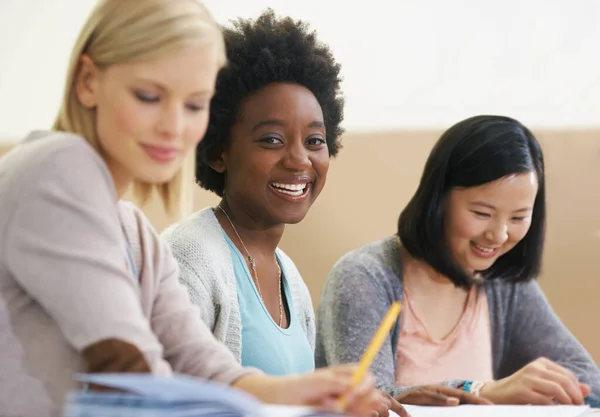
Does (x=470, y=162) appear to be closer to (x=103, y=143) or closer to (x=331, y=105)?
(x=331, y=105)

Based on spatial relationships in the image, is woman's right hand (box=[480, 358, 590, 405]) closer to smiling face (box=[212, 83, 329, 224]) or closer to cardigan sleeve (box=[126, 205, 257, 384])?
smiling face (box=[212, 83, 329, 224])

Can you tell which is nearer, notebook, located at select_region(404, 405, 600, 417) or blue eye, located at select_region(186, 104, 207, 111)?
blue eye, located at select_region(186, 104, 207, 111)

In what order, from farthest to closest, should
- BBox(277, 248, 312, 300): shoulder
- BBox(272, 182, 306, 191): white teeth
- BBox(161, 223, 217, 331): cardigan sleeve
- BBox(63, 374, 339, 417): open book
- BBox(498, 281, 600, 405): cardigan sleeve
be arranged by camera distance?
BBox(498, 281, 600, 405): cardigan sleeve < BBox(277, 248, 312, 300): shoulder < BBox(272, 182, 306, 191): white teeth < BBox(161, 223, 217, 331): cardigan sleeve < BBox(63, 374, 339, 417): open book

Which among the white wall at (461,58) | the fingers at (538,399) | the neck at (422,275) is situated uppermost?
the white wall at (461,58)

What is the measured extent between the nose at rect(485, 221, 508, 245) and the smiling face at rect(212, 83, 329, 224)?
0.42 meters

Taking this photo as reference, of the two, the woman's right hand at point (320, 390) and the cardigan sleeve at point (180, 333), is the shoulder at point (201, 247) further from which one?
the woman's right hand at point (320, 390)

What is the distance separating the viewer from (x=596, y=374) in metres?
1.63

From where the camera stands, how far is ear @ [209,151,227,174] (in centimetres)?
130

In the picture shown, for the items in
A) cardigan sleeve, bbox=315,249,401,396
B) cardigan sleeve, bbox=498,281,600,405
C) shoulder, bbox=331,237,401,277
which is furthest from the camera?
cardigan sleeve, bbox=498,281,600,405

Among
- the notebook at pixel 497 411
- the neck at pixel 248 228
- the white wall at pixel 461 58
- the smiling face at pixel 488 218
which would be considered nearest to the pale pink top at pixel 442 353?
the smiling face at pixel 488 218

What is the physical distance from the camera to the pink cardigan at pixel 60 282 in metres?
0.61

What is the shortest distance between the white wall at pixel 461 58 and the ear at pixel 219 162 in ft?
3.32

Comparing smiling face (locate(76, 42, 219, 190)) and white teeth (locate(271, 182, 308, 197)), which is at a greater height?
smiling face (locate(76, 42, 219, 190))

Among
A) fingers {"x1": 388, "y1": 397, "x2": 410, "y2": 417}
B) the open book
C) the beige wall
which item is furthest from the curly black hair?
the beige wall
